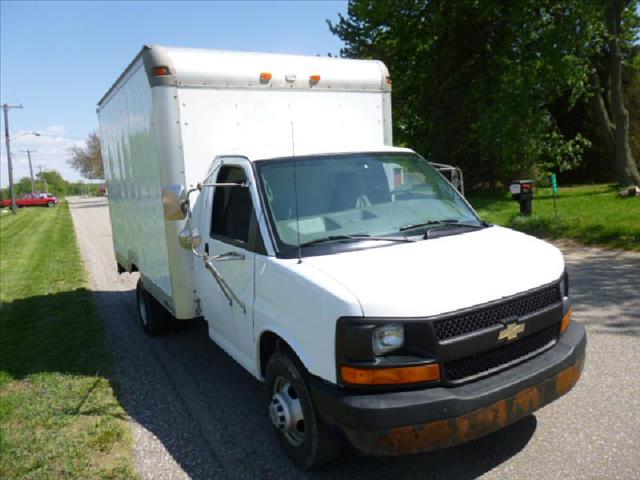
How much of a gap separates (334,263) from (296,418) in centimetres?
103

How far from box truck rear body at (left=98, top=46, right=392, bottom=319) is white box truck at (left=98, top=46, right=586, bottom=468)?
0.01 metres

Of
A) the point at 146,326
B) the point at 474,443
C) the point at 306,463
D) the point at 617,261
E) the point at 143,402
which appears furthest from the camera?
the point at 617,261

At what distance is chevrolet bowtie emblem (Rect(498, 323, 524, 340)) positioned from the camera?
3.12 metres

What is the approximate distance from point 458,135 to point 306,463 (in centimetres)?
1923

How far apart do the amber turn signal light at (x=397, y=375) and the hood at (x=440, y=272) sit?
29cm

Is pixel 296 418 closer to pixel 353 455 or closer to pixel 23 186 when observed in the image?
pixel 353 455

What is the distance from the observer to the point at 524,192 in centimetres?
1237

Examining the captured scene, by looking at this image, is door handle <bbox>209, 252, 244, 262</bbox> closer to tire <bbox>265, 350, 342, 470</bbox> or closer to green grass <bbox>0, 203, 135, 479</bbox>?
tire <bbox>265, 350, 342, 470</bbox>

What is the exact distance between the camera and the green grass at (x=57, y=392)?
399cm

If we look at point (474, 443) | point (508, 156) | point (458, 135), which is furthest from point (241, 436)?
point (458, 135)

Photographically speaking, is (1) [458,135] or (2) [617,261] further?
(1) [458,135]

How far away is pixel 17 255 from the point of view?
16344mm

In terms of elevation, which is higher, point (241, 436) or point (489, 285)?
point (489, 285)

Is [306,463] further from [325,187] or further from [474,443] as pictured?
[325,187]
